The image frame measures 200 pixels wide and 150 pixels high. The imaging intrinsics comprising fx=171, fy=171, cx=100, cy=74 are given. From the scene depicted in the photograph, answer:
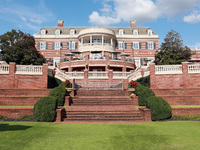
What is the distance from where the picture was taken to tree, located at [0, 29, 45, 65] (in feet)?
102

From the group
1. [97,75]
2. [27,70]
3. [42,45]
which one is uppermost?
[42,45]

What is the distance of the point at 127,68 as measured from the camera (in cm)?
3656

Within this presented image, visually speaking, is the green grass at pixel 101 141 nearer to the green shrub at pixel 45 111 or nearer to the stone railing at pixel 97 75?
the green shrub at pixel 45 111

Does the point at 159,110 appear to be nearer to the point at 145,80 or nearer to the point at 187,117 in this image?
the point at 187,117

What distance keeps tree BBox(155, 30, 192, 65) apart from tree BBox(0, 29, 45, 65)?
76.5 ft

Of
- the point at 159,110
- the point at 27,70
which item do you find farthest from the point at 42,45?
the point at 159,110

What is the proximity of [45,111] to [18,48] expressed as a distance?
961 inches

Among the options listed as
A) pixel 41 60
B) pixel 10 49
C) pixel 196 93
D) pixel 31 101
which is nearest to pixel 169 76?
pixel 196 93

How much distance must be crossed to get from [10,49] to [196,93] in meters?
30.4

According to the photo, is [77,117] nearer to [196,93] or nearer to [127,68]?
[196,93]

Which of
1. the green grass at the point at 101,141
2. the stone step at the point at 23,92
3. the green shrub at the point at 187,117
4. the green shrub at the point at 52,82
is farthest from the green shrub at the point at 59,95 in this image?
the green shrub at the point at 187,117

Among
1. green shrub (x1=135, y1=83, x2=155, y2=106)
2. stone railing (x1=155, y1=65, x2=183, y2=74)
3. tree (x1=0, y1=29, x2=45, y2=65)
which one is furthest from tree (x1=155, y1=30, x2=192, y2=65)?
tree (x1=0, y1=29, x2=45, y2=65)

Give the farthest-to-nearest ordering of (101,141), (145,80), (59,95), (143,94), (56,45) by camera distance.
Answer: (56,45), (145,80), (143,94), (59,95), (101,141)

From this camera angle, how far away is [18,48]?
31391 mm
